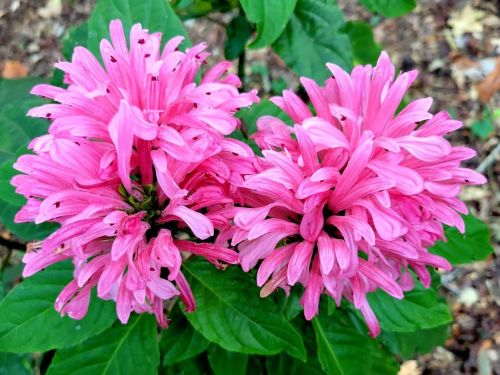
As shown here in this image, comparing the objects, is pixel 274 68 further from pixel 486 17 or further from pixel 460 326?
pixel 460 326

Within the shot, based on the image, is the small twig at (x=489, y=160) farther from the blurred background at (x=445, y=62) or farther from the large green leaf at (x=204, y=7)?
the large green leaf at (x=204, y=7)

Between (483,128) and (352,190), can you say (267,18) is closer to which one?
(352,190)

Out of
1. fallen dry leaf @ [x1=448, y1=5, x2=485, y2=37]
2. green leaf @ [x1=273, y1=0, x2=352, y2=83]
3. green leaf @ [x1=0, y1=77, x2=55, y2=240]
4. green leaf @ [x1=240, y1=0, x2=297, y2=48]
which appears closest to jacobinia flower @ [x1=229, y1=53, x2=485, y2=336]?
green leaf @ [x1=240, y1=0, x2=297, y2=48]

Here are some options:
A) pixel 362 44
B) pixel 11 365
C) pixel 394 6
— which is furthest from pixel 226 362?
pixel 362 44

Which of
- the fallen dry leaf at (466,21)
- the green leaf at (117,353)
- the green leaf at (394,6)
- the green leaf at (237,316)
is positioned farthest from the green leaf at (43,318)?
the fallen dry leaf at (466,21)

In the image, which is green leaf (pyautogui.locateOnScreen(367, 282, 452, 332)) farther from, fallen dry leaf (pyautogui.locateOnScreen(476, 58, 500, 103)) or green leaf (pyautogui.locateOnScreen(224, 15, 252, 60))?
fallen dry leaf (pyautogui.locateOnScreen(476, 58, 500, 103))
